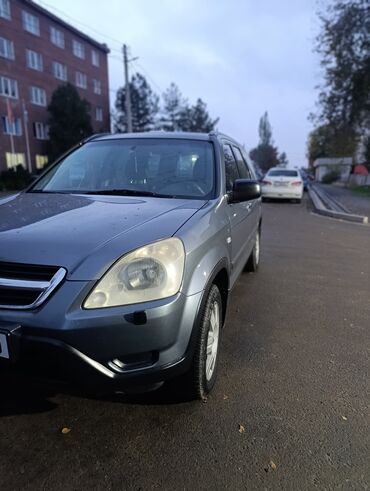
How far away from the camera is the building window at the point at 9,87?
34.8m

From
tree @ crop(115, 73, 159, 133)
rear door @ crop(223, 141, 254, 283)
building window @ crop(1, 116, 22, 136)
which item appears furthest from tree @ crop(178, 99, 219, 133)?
rear door @ crop(223, 141, 254, 283)

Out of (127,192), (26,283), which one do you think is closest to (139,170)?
(127,192)

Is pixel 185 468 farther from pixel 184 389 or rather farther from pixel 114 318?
pixel 114 318

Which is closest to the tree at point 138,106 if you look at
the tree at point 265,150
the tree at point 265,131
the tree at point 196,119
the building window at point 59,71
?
the tree at point 196,119

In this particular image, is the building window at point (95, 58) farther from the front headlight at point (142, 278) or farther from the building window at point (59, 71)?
the front headlight at point (142, 278)

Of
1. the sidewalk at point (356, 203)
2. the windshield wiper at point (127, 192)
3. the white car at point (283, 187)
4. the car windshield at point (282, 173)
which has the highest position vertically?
the windshield wiper at point (127, 192)

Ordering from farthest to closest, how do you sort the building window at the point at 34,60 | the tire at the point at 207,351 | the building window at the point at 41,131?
the building window at the point at 41,131
the building window at the point at 34,60
the tire at the point at 207,351

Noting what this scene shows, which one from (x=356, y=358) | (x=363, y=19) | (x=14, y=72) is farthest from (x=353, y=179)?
(x=356, y=358)

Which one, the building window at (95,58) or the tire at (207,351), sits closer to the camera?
the tire at (207,351)

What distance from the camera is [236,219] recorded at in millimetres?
3803

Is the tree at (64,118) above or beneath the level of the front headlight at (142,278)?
above

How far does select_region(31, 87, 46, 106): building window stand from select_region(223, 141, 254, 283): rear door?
3822 cm

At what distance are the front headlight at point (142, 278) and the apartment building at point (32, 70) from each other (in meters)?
33.5

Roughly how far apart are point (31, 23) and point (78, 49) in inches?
266
